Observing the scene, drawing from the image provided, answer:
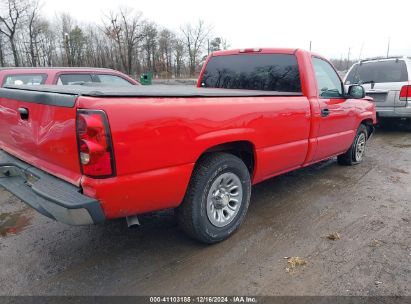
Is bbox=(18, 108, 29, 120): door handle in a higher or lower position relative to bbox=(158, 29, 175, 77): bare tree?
lower

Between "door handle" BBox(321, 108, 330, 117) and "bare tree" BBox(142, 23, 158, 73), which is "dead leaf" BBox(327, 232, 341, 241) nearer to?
"door handle" BBox(321, 108, 330, 117)

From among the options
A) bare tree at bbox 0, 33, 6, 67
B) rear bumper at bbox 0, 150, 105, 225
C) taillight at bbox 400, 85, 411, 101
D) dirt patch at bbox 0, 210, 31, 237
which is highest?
bare tree at bbox 0, 33, 6, 67

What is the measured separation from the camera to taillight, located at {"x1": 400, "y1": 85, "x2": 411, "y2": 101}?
7.79 metres

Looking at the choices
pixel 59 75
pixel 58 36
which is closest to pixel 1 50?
pixel 58 36

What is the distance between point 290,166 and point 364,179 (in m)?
1.82

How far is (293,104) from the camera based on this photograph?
3.72m

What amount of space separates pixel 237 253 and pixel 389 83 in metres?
7.05

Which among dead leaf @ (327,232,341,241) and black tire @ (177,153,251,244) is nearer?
black tire @ (177,153,251,244)

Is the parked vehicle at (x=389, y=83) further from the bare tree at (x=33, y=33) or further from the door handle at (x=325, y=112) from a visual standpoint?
the bare tree at (x=33, y=33)

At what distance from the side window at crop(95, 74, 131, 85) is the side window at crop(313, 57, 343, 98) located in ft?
13.6

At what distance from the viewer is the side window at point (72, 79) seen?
6.42 metres

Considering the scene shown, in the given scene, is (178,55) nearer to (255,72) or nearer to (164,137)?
(255,72)

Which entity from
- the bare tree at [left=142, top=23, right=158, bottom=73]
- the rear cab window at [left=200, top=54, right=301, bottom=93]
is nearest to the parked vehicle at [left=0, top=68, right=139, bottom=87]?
the rear cab window at [left=200, top=54, right=301, bottom=93]

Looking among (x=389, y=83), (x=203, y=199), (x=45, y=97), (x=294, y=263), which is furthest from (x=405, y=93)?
(x=45, y=97)
